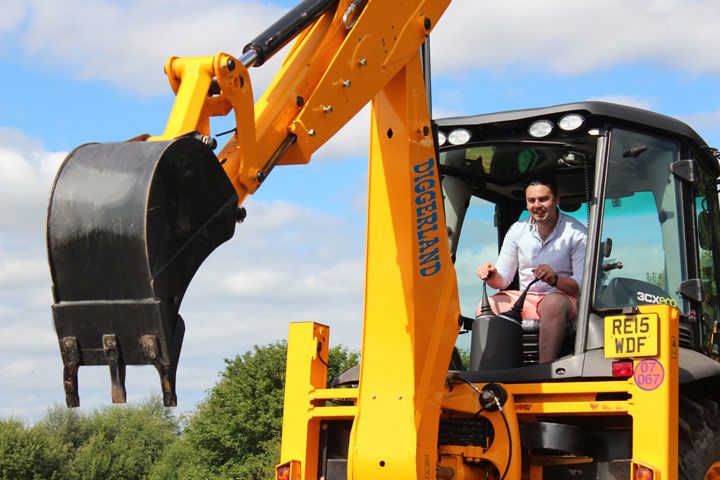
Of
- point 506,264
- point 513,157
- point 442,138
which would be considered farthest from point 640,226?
point 442,138

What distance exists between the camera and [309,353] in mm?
6914

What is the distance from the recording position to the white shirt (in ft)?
22.6

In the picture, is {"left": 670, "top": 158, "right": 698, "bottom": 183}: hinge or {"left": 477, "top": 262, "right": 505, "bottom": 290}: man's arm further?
{"left": 477, "top": 262, "right": 505, "bottom": 290}: man's arm

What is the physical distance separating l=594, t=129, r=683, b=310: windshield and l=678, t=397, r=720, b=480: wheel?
0.66 metres

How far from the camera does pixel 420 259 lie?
607 cm

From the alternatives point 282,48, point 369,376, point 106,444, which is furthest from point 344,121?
point 106,444

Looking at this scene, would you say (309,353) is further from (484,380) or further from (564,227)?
(564,227)

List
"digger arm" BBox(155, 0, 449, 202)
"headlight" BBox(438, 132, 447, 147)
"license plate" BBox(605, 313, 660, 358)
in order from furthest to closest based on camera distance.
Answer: "headlight" BBox(438, 132, 447, 147)
"license plate" BBox(605, 313, 660, 358)
"digger arm" BBox(155, 0, 449, 202)

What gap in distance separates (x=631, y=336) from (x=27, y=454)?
140ft

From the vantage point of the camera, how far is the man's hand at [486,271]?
7.16 meters

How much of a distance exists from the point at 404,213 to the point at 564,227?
1.43 metres

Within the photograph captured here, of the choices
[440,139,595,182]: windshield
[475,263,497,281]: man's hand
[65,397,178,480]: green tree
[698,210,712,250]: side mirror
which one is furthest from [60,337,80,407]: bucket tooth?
[65,397,178,480]: green tree

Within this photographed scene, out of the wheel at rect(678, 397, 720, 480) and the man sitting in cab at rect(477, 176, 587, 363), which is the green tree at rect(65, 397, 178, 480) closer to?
the man sitting in cab at rect(477, 176, 587, 363)

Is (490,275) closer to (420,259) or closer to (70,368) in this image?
(420,259)
